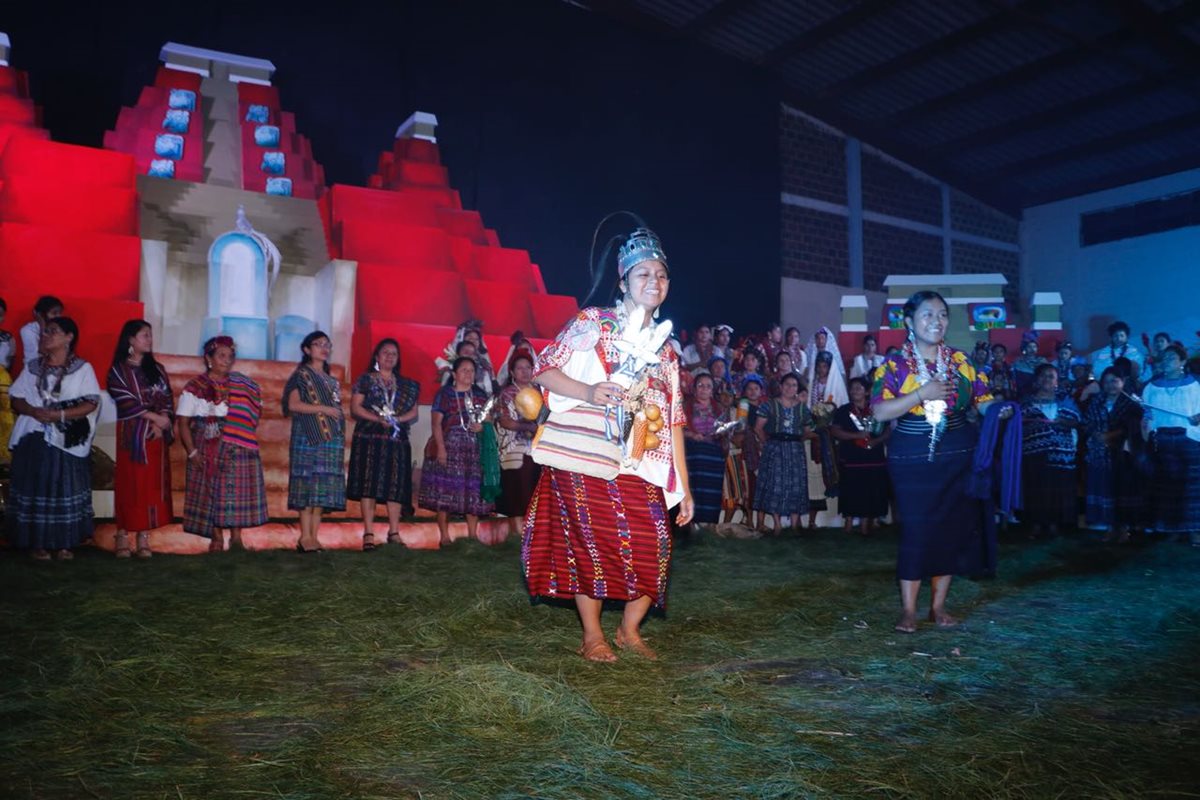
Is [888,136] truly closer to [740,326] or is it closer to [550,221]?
[740,326]

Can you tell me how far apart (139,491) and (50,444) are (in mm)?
612

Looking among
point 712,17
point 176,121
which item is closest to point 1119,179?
point 712,17

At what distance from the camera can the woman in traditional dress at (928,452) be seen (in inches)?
165

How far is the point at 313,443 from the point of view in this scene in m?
6.77

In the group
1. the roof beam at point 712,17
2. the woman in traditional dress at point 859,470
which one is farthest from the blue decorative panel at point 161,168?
the woman in traditional dress at point 859,470

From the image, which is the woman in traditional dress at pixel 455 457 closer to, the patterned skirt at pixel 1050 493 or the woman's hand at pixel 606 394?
the woman's hand at pixel 606 394

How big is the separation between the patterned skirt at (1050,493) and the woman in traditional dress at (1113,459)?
0.17 m

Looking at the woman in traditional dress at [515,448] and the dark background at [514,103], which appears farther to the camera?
the dark background at [514,103]

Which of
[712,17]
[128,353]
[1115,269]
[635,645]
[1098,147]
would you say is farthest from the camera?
[1115,269]

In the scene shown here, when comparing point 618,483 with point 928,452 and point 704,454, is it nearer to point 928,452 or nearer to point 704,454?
point 928,452

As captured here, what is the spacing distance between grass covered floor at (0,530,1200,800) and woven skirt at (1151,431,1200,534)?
3.52m

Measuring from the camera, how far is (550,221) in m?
10.9

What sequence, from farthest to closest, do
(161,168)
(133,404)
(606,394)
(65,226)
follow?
(161,168) → (65,226) → (133,404) → (606,394)

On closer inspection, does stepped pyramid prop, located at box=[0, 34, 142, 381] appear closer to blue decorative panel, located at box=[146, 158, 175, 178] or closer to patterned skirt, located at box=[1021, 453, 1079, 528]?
blue decorative panel, located at box=[146, 158, 175, 178]
